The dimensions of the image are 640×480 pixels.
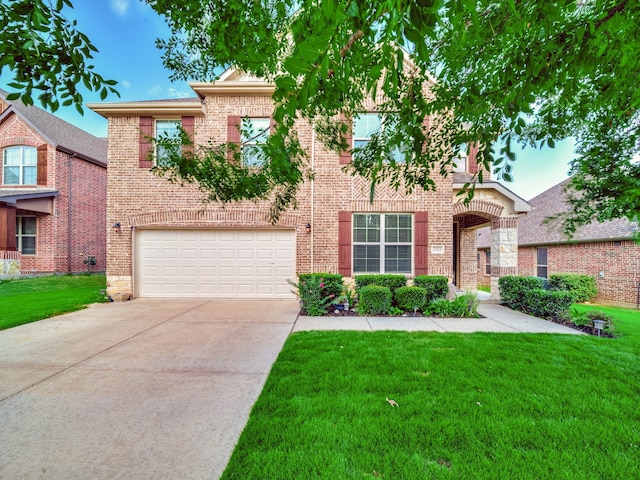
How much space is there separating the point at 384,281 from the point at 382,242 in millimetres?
1246

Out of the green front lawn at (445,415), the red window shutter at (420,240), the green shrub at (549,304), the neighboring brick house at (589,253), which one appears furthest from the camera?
the neighboring brick house at (589,253)

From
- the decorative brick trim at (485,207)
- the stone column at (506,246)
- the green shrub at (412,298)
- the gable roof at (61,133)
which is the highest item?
the gable roof at (61,133)

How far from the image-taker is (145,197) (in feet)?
25.0

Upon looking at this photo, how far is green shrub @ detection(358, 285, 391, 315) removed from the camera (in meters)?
6.14

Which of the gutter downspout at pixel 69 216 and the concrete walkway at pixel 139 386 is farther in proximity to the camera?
the gutter downspout at pixel 69 216

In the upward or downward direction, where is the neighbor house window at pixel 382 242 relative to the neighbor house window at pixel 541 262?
upward

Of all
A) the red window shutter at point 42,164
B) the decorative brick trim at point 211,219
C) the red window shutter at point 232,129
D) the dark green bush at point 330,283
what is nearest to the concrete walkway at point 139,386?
the dark green bush at point 330,283

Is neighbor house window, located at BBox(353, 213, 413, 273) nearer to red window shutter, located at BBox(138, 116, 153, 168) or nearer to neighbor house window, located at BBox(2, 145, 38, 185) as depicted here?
red window shutter, located at BBox(138, 116, 153, 168)

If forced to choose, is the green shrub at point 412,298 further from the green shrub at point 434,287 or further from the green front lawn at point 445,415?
the green front lawn at point 445,415

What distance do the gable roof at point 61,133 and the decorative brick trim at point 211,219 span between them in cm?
868

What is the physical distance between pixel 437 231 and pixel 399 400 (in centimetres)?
578

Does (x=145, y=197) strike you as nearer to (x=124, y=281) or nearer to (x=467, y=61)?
(x=124, y=281)

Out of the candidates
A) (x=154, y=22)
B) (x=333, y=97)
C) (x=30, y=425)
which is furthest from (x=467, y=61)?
(x=30, y=425)

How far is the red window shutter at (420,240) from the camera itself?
7469 millimetres
